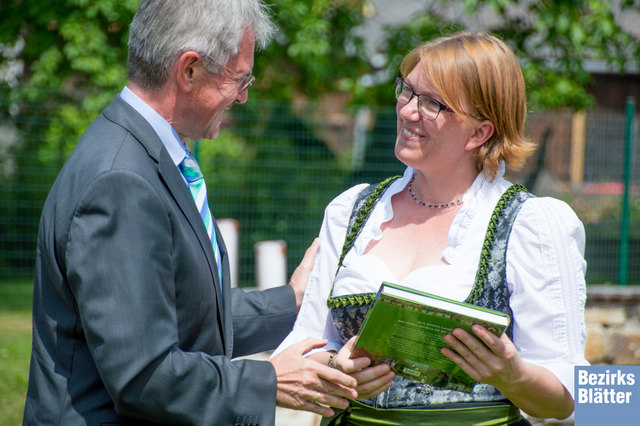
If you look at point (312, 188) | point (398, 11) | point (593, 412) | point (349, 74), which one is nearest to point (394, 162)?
point (312, 188)

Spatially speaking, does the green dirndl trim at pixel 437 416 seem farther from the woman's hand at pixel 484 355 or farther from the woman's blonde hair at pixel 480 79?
the woman's blonde hair at pixel 480 79

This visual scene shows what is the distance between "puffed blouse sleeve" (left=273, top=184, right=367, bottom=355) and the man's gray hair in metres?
0.80

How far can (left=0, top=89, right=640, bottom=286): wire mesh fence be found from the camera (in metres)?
7.22

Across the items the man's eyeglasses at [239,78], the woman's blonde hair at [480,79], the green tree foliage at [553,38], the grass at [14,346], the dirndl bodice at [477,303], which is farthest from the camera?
the green tree foliage at [553,38]

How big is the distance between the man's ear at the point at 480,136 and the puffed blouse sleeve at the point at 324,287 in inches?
19.1

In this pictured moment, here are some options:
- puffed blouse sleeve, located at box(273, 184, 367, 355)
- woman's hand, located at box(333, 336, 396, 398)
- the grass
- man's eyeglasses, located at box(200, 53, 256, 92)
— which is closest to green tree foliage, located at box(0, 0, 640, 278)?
the grass

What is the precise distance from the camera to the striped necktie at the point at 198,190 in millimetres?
2135

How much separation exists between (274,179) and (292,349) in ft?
16.8

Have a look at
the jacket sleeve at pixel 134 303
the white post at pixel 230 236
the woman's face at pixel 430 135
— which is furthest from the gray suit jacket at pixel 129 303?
the white post at pixel 230 236

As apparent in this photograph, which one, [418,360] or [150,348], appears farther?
[418,360]

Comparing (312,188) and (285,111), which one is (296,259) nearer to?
(312,188)

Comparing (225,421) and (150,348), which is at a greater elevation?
(150,348)

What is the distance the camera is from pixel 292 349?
86.7 inches

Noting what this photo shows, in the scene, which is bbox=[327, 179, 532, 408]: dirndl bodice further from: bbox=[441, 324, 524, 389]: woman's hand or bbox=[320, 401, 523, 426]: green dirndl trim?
bbox=[441, 324, 524, 389]: woman's hand
